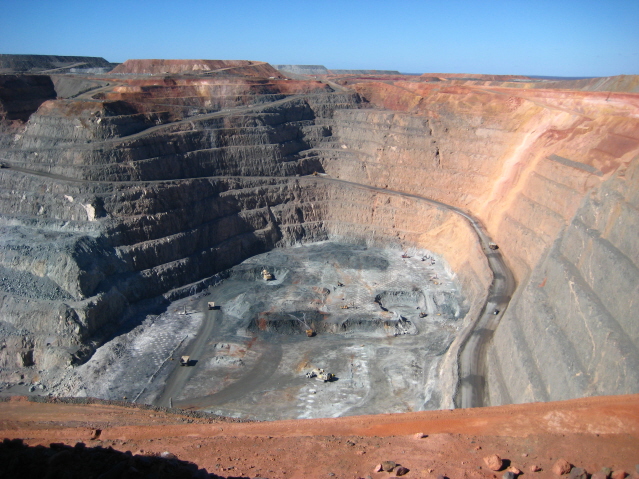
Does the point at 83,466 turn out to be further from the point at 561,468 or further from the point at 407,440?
the point at 561,468

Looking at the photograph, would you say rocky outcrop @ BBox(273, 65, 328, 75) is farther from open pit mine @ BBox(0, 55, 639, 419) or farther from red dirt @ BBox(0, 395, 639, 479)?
red dirt @ BBox(0, 395, 639, 479)

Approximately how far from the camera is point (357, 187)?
58.0m

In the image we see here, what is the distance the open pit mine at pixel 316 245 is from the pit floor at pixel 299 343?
20cm

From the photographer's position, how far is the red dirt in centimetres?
1495

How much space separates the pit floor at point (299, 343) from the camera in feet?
104

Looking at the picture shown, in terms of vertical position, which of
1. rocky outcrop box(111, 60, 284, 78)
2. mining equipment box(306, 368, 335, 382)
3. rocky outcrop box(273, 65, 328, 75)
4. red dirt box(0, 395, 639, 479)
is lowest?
mining equipment box(306, 368, 335, 382)

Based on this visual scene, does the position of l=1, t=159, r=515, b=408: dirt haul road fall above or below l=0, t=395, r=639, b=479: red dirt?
below

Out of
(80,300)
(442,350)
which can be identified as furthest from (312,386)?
(80,300)

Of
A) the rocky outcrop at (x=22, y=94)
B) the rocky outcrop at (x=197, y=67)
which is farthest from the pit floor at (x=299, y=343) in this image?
the rocky outcrop at (x=197, y=67)

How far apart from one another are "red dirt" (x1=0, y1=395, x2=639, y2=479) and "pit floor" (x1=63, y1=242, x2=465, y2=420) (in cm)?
1061

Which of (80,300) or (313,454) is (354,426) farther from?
(80,300)

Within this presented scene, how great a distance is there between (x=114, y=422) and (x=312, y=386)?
1403 centimetres

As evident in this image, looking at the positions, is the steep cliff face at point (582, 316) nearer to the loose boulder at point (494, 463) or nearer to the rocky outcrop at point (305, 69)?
the loose boulder at point (494, 463)

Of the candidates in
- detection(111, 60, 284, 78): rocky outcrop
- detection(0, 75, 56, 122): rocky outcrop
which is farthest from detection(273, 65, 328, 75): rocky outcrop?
detection(0, 75, 56, 122): rocky outcrop
